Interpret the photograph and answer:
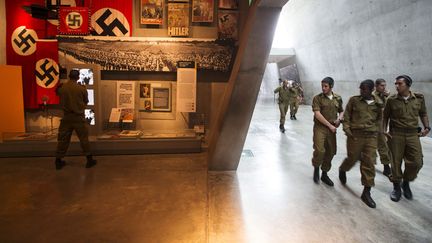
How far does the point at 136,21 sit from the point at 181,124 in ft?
9.42

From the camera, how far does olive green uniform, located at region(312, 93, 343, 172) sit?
4.75 meters

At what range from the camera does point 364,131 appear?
4.14 metres

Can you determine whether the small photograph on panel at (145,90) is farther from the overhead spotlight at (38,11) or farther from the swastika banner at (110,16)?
the overhead spotlight at (38,11)

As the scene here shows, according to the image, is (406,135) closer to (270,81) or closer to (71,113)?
(71,113)

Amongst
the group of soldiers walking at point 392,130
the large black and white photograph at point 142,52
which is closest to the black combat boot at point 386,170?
the group of soldiers walking at point 392,130

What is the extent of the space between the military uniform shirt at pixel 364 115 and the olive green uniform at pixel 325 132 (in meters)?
0.47

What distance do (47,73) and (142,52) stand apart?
2.47 metres

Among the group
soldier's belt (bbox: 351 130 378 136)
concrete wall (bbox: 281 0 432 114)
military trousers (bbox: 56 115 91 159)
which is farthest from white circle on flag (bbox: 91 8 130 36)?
concrete wall (bbox: 281 0 432 114)

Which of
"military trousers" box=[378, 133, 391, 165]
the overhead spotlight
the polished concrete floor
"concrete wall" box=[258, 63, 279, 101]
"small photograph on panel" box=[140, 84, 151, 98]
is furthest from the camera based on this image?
"concrete wall" box=[258, 63, 279, 101]

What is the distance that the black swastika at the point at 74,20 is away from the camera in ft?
23.3

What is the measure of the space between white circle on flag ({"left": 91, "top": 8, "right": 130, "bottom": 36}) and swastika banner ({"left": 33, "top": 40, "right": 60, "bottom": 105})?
1.13 metres

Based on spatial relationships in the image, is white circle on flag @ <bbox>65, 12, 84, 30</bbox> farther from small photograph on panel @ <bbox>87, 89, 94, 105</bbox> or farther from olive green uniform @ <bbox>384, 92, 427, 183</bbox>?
olive green uniform @ <bbox>384, 92, 427, 183</bbox>

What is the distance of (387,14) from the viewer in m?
9.44

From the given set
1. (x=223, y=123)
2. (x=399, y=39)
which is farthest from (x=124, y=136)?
(x=399, y=39)
